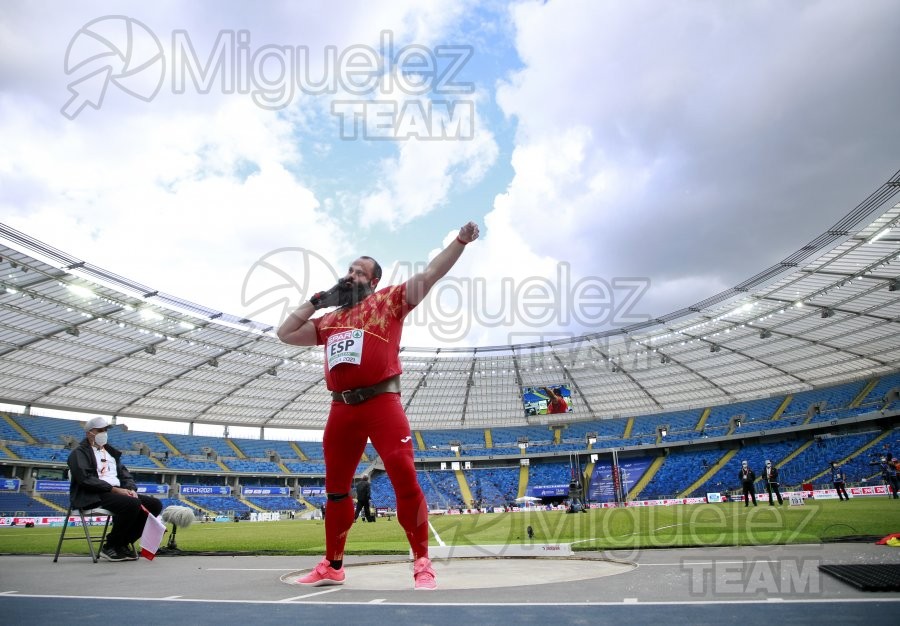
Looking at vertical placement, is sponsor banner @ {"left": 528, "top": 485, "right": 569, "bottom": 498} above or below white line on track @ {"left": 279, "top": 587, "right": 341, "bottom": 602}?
below

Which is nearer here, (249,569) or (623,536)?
(249,569)

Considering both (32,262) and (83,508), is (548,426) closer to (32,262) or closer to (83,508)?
(32,262)

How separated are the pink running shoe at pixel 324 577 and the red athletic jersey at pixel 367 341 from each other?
1414mm

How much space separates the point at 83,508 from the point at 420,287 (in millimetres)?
5126

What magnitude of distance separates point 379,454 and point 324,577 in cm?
116

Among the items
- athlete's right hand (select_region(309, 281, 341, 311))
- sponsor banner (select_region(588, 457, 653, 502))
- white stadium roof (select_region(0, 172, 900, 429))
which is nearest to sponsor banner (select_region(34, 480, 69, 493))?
white stadium roof (select_region(0, 172, 900, 429))

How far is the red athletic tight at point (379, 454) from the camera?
12.8 ft

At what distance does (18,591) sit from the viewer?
11.6ft

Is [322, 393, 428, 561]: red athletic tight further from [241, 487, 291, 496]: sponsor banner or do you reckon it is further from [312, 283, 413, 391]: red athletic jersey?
[241, 487, 291, 496]: sponsor banner

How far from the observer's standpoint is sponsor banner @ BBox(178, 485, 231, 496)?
47.2 meters

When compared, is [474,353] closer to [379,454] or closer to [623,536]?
[623,536]

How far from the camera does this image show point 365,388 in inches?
159

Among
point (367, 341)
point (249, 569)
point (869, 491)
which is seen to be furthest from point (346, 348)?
point (869, 491)

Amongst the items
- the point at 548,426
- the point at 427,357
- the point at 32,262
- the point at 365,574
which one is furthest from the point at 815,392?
the point at 32,262
